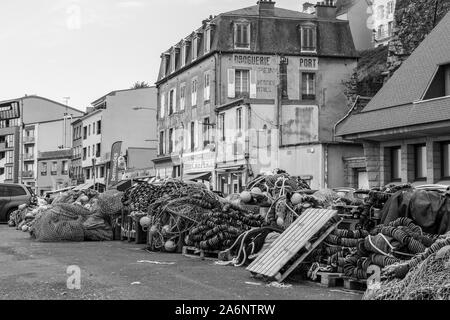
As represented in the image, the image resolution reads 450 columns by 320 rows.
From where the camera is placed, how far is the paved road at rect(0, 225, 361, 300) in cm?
950

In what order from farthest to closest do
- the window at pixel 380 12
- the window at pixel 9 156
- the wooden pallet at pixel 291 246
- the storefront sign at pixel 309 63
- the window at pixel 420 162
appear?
the window at pixel 9 156
the window at pixel 380 12
the storefront sign at pixel 309 63
the window at pixel 420 162
the wooden pallet at pixel 291 246

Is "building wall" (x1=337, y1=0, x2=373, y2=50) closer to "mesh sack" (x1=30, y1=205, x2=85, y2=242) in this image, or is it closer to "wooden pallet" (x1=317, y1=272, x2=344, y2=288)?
"mesh sack" (x1=30, y1=205, x2=85, y2=242)

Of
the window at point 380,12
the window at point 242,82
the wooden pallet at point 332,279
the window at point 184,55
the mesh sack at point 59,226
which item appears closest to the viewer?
the wooden pallet at point 332,279

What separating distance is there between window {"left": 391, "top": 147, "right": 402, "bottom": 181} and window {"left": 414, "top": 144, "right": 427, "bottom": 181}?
908 millimetres

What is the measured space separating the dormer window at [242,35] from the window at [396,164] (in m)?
23.3

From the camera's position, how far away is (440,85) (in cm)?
2323

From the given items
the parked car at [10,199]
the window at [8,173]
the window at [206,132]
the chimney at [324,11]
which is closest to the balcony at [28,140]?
the window at [8,173]

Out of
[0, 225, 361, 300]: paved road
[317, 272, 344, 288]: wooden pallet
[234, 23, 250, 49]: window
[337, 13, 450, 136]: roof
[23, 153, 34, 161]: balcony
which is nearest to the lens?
[0, 225, 361, 300]: paved road

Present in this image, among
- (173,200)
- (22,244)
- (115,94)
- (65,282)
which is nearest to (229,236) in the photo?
(173,200)

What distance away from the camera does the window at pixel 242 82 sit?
4662 cm

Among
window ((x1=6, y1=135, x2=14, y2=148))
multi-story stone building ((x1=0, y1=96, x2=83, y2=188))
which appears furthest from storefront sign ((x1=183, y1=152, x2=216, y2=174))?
window ((x1=6, y1=135, x2=14, y2=148))

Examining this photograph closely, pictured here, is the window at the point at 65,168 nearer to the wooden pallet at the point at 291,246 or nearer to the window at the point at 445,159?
the window at the point at 445,159

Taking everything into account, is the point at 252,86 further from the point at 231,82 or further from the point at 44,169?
the point at 44,169
